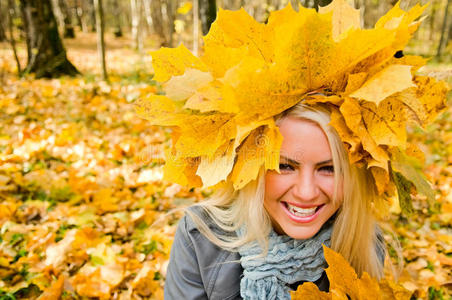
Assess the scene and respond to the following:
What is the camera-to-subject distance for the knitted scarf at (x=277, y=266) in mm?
1341

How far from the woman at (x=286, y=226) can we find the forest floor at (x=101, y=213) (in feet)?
0.74

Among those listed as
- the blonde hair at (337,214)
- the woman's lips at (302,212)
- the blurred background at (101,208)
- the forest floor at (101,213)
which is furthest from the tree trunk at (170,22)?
the woman's lips at (302,212)

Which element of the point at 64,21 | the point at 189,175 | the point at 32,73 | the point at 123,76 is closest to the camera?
the point at 189,175

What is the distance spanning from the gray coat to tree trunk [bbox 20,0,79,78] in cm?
715

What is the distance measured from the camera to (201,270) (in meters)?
1.45

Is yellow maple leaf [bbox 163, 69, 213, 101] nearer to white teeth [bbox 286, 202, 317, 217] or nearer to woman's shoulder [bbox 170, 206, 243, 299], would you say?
white teeth [bbox 286, 202, 317, 217]

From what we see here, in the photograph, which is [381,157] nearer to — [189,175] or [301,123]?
[301,123]

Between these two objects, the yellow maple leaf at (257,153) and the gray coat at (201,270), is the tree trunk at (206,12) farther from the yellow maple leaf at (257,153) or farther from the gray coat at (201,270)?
the yellow maple leaf at (257,153)

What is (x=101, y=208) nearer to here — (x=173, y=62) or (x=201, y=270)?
(x=201, y=270)

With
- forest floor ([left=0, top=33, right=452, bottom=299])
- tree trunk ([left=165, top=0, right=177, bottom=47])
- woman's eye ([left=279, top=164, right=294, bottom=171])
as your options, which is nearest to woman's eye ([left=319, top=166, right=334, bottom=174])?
woman's eye ([left=279, top=164, right=294, bottom=171])

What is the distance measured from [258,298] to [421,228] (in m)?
1.92

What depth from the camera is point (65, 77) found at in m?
7.37

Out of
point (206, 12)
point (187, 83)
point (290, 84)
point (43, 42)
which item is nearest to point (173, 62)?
point (187, 83)

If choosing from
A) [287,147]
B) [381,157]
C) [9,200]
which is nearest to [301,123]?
[287,147]
